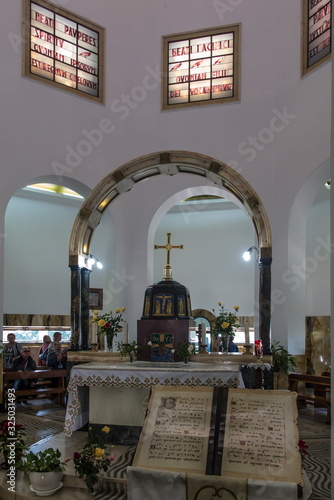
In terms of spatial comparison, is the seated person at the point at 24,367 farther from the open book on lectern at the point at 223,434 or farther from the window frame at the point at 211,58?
the open book on lectern at the point at 223,434

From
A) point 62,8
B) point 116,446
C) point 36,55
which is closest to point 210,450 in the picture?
point 116,446

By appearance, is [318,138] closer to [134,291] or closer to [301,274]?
[301,274]

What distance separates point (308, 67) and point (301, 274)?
4.50 meters

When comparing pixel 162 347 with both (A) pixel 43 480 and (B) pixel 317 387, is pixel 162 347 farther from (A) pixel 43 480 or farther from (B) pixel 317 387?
(B) pixel 317 387

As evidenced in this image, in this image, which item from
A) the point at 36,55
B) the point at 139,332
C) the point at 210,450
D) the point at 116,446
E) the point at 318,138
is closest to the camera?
the point at 210,450

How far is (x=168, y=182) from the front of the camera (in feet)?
42.4

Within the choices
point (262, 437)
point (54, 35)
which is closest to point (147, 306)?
point (262, 437)

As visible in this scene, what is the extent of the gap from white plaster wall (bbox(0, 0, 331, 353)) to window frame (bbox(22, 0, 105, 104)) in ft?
0.44

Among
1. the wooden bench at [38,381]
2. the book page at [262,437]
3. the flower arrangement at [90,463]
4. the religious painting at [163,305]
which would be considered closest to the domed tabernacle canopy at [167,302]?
the religious painting at [163,305]

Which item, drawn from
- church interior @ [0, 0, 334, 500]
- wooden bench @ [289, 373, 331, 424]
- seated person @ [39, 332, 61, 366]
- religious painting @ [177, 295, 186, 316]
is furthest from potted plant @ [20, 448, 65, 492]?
seated person @ [39, 332, 61, 366]

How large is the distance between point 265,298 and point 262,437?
4.55 m

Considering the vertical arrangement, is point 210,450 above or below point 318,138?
below

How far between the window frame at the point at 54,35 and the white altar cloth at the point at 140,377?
698 cm

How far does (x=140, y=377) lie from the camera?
725 centimetres
